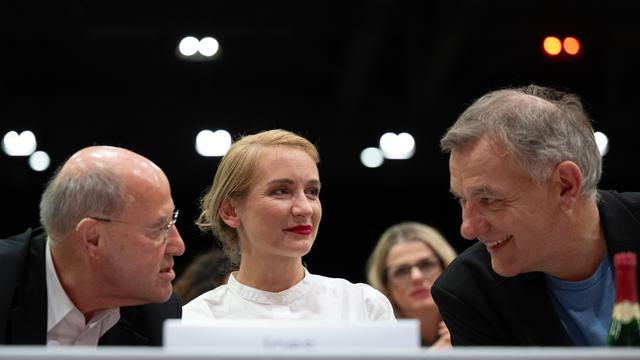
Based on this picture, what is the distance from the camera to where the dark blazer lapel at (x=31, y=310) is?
240cm

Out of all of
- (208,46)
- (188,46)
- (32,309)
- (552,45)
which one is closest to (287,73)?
(208,46)

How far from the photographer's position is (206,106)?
697 cm

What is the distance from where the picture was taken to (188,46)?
21.9 feet

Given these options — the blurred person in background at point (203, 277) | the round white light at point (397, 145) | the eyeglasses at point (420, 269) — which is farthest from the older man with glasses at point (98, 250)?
the round white light at point (397, 145)

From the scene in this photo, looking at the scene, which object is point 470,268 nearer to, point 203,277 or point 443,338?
point 443,338

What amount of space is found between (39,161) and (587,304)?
534 cm

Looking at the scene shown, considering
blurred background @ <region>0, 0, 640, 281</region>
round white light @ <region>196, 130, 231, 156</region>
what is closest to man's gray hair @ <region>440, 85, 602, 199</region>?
blurred background @ <region>0, 0, 640, 281</region>

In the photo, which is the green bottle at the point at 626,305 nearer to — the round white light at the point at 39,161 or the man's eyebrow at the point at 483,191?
the man's eyebrow at the point at 483,191

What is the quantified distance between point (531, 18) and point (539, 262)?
13.3 feet

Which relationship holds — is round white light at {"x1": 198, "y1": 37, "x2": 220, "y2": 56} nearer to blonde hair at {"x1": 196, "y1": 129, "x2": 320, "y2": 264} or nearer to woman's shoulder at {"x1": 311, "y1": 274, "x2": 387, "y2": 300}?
blonde hair at {"x1": 196, "y1": 129, "x2": 320, "y2": 264}

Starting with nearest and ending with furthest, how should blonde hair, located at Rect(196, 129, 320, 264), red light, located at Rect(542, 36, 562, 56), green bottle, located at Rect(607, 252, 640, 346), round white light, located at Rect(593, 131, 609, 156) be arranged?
green bottle, located at Rect(607, 252, 640, 346) < blonde hair, located at Rect(196, 129, 320, 264) < red light, located at Rect(542, 36, 562, 56) < round white light, located at Rect(593, 131, 609, 156)

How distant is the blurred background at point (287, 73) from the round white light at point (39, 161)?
0.07 feet

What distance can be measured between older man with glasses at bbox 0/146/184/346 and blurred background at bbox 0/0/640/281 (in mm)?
3827

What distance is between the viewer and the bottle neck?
71.1 inches
